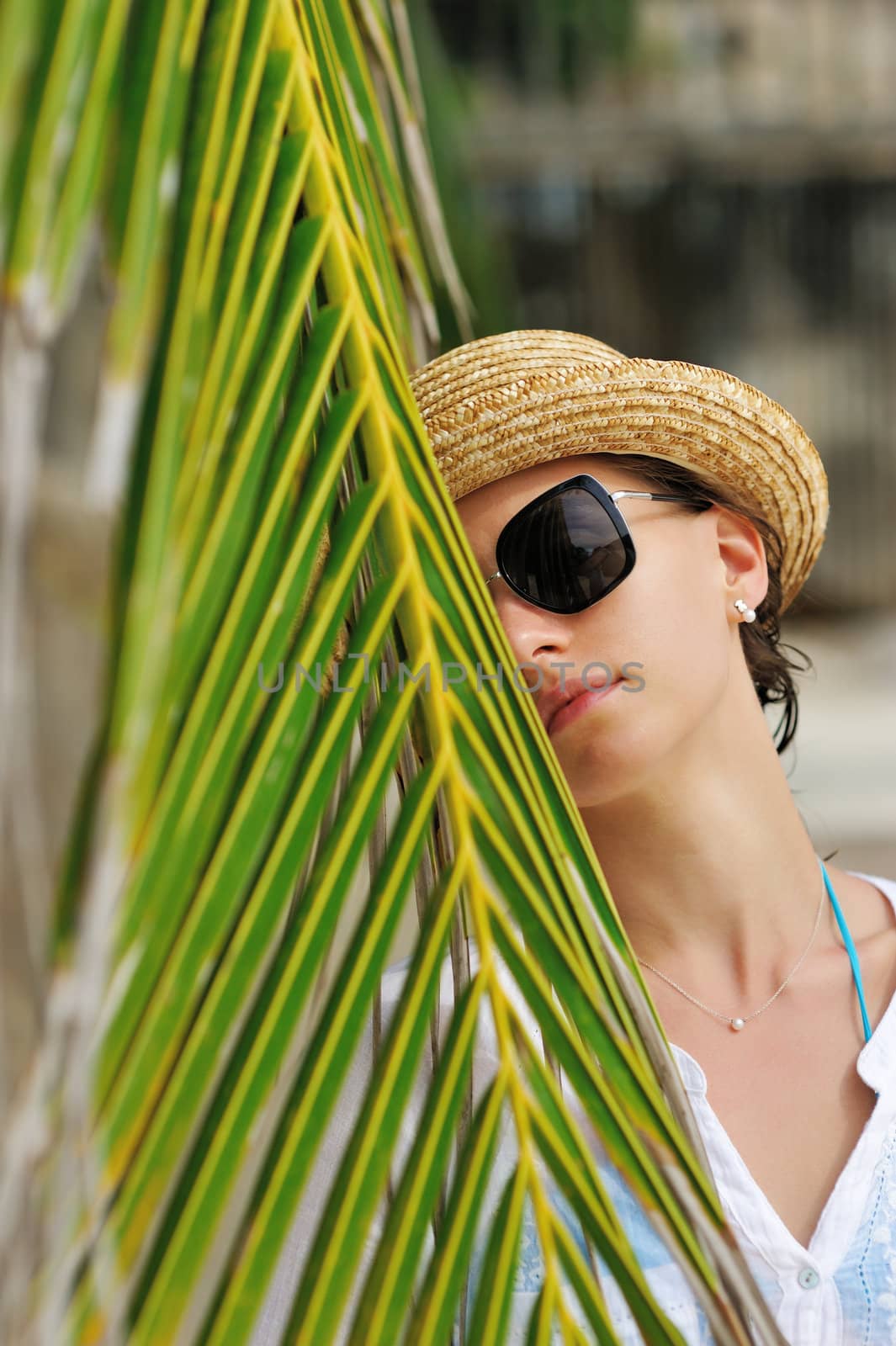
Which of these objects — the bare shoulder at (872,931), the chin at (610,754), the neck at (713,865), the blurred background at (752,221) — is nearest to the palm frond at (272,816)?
the chin at (610,754)

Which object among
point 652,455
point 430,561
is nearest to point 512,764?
point 430,561

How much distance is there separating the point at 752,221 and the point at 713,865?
3.91 meters

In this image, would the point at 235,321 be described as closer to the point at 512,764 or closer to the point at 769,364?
the point at 512,764

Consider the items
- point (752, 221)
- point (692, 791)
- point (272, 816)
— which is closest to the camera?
point (272, 816)

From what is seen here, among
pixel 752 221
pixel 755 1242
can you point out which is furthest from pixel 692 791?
pixel 752 221

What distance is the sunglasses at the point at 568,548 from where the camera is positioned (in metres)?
0.93

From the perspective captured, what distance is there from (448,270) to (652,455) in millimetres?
261

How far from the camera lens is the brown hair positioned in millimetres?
1010

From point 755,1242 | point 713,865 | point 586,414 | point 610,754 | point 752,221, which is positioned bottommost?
point 755,1242

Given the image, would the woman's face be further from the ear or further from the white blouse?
the white blouse

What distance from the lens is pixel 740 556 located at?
1.08 meters

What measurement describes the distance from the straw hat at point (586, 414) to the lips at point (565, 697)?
0.61ft

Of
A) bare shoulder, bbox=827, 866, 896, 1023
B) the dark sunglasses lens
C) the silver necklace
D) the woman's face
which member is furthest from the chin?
bare shoulder, bbox=827, 866, 896, 1023

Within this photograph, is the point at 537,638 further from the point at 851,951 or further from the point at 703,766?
the point at 851,951
